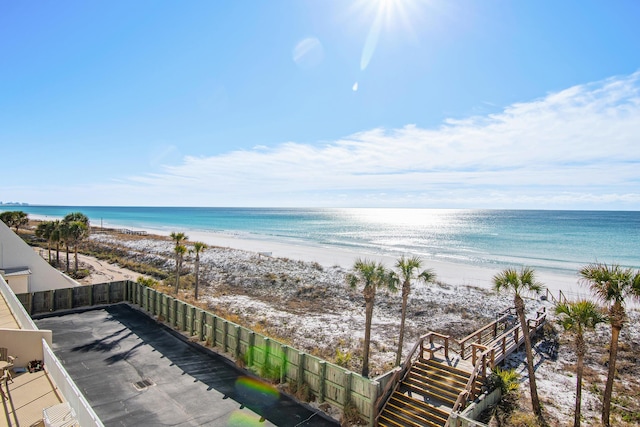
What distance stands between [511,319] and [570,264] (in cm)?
3983

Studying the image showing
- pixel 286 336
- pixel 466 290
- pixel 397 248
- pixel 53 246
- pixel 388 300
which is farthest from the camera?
pixel 397 248

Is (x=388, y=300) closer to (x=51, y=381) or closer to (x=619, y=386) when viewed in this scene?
(x=619, y=386)

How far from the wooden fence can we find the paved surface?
673 millimetres

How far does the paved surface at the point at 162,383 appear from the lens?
1251 centimetres

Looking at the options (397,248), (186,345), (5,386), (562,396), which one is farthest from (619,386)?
(397,248)

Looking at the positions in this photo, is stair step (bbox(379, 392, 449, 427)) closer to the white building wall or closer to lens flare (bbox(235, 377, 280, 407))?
lens flare (bbox(235, 377, 280, 407))

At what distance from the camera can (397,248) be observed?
269 ft

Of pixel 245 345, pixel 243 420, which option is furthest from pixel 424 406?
pixel 245 345

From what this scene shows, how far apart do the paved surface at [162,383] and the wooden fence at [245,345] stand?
673mm

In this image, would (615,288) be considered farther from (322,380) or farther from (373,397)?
(322,380)

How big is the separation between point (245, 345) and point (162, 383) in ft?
11.4

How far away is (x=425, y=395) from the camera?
13.9 meters

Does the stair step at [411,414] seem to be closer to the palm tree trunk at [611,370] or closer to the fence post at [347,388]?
the fence post at [347,388]

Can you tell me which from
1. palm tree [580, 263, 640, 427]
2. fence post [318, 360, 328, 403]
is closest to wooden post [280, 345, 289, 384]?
fence post [318, 360, 328, 403]
